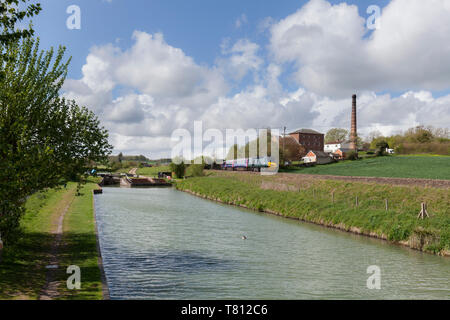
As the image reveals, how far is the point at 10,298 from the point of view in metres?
10.9

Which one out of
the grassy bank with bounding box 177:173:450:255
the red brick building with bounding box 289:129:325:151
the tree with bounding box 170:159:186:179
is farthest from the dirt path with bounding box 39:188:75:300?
the red brick building with bounding box 289:129:325:151

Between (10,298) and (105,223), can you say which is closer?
(10,298)

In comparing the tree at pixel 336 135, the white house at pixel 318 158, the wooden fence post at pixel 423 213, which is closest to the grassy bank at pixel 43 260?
the wooden fence post at pixel 423 213

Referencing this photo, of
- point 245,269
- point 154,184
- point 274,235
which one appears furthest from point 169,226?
point 154,184

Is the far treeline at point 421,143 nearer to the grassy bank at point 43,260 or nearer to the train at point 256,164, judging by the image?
the train at point 256,164

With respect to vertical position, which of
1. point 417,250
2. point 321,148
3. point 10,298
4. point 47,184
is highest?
point 321,148

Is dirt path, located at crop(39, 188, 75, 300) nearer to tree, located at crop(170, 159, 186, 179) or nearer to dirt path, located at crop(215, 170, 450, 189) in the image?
dirt path, located at crop(215, 170, 450, 189)

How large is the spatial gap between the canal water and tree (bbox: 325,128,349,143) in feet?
560

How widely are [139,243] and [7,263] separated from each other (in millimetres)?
9765

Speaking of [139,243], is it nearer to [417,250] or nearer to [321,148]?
[417,250]

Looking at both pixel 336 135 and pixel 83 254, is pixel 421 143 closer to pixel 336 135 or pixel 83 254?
pixel 336 135

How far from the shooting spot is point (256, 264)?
63.5ft
